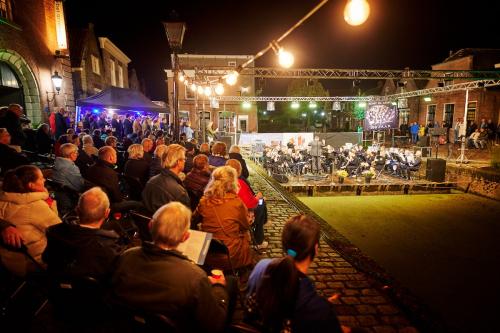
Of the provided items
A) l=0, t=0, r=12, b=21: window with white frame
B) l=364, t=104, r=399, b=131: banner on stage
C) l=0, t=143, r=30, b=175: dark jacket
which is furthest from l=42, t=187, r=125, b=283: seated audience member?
l=364, t=104, r=399, b=131: banner on stage

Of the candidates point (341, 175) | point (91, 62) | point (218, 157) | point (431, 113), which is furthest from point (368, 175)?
point (431, 113)

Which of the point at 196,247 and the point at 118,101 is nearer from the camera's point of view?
the point at 196,247

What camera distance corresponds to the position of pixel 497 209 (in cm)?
1052

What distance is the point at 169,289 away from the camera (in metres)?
1.73

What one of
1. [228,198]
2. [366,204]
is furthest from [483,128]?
[228,198]

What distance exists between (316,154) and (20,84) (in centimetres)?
1128

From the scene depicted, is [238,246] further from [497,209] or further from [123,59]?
[123,59]

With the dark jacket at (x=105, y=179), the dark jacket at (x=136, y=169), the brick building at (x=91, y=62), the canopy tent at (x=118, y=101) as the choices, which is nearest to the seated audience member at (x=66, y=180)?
the dark jacket at (x=105, y=179)

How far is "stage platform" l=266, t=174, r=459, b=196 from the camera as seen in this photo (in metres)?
12.5

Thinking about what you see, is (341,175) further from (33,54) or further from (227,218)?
(33,54)

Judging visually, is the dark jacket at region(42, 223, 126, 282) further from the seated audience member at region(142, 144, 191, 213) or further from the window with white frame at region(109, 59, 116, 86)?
the window with white frame at region(109, 59, 116, 86)

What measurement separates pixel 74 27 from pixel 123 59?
8.91 meters

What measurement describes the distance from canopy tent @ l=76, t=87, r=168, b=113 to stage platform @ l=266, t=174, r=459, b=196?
6.40m

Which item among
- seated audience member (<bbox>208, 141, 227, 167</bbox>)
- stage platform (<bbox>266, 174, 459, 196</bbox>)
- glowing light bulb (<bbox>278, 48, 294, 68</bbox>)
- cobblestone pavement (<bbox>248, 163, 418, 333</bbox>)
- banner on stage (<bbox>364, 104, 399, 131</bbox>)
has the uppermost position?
glowing light bulb (<bbox>278, 48, 294, 68</bbox>)
